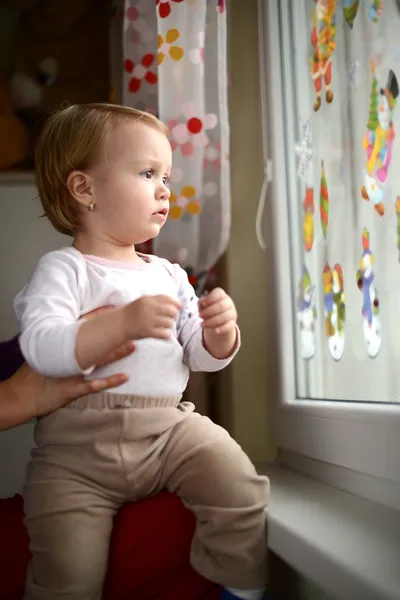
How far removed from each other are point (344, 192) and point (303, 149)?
20 centimetres

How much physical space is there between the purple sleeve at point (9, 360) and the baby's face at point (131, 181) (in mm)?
395

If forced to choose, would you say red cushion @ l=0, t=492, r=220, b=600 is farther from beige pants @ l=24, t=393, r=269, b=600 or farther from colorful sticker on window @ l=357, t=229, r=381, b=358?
colorful sticker on window @ l=357, t=229, r=381, b=358

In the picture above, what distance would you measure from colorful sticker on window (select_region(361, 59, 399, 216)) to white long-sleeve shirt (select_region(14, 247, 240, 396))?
345mm

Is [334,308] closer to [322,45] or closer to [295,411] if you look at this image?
[295,411]

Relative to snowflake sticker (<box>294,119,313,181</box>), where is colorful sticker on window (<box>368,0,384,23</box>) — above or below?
above

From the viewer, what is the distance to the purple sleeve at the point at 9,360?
3.96ft

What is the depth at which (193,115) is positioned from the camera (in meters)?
1.22

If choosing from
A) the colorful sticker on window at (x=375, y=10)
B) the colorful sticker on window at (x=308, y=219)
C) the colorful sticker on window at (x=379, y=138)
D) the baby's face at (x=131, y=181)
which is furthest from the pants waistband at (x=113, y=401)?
the colorful sticker on window at (x=375, y=10)

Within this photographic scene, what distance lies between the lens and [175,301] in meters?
0.78

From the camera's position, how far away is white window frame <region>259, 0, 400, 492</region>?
0.90 m

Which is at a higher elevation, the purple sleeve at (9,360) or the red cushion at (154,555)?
the purple sleeve at (9,360)

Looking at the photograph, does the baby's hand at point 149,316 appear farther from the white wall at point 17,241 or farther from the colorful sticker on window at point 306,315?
the white wall at point 17,241

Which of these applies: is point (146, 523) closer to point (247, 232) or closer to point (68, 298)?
point (68, 298)

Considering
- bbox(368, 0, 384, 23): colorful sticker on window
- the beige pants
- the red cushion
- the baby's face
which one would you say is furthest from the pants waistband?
bbox(368, 0, 384, 23): colorful sticker on window
